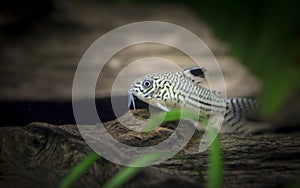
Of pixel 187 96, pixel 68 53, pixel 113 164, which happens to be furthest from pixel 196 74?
pixel 113 164

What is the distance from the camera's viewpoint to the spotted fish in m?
4.05

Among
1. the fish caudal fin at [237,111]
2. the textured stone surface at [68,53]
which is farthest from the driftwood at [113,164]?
the textured stone surface at [68,53]

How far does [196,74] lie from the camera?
4.20m

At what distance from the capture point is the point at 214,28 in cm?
126

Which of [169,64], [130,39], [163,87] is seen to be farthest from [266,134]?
[130,39]

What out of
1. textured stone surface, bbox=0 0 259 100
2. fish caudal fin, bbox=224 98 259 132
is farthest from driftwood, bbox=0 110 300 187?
textured stone surface, bbox=0 0 259 100

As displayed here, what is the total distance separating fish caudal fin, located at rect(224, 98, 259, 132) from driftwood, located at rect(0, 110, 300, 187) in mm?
600

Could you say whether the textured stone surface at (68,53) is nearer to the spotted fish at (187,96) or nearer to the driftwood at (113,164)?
the spotted fish at (187,96)

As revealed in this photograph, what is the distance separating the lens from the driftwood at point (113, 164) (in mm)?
2582

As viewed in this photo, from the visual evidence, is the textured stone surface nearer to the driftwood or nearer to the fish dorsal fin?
the fish dorsal fin

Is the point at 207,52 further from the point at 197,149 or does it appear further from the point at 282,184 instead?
the point at 282,184

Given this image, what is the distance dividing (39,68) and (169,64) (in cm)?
155

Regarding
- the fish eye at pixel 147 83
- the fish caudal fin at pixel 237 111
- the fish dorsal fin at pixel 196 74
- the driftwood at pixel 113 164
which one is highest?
the fish dorsal fin at pixel 196 74

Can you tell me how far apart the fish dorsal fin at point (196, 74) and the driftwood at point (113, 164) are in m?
1.01
